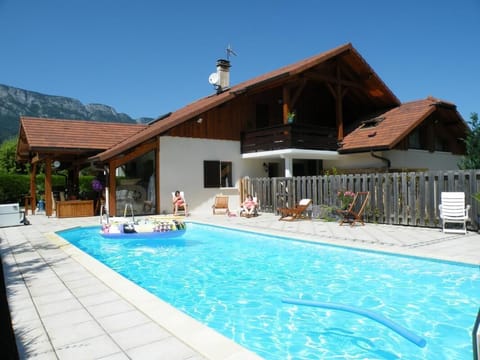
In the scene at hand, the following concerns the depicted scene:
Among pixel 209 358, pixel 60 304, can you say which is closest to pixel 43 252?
pixel 60 304

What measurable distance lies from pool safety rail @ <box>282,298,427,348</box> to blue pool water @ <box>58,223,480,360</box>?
2.6 inches

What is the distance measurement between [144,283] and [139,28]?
12950 mm

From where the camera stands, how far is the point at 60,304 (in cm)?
413

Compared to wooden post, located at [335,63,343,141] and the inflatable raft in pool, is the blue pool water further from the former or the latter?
wooden post, located at [335,63,343,141]

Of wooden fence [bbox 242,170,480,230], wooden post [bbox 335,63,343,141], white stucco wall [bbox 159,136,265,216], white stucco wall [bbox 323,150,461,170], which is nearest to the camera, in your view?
wooden fence [bbox 242,170,480,230]

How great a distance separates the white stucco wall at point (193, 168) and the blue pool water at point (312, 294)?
270 inches

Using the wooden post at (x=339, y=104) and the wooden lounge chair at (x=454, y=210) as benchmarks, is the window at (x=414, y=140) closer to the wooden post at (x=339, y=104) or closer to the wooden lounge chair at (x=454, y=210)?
the wooden post at (x=339, y=104)

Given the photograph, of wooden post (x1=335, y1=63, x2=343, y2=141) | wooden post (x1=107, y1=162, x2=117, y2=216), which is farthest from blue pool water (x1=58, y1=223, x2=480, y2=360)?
wooden post (x1=335, y1=63, x2=343, y2=141)

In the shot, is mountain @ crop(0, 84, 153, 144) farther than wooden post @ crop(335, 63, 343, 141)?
Yes

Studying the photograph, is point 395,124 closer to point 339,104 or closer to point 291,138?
point 339,104

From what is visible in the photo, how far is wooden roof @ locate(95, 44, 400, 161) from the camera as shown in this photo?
14.6m

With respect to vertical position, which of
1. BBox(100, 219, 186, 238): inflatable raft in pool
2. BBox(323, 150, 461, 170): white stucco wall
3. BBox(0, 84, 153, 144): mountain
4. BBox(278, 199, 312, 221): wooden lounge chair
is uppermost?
BBox(0, 84, 153, 144): mountain

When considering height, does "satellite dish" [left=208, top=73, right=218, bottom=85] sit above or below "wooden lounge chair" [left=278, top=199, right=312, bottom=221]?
above

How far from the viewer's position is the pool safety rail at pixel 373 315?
152 inches
